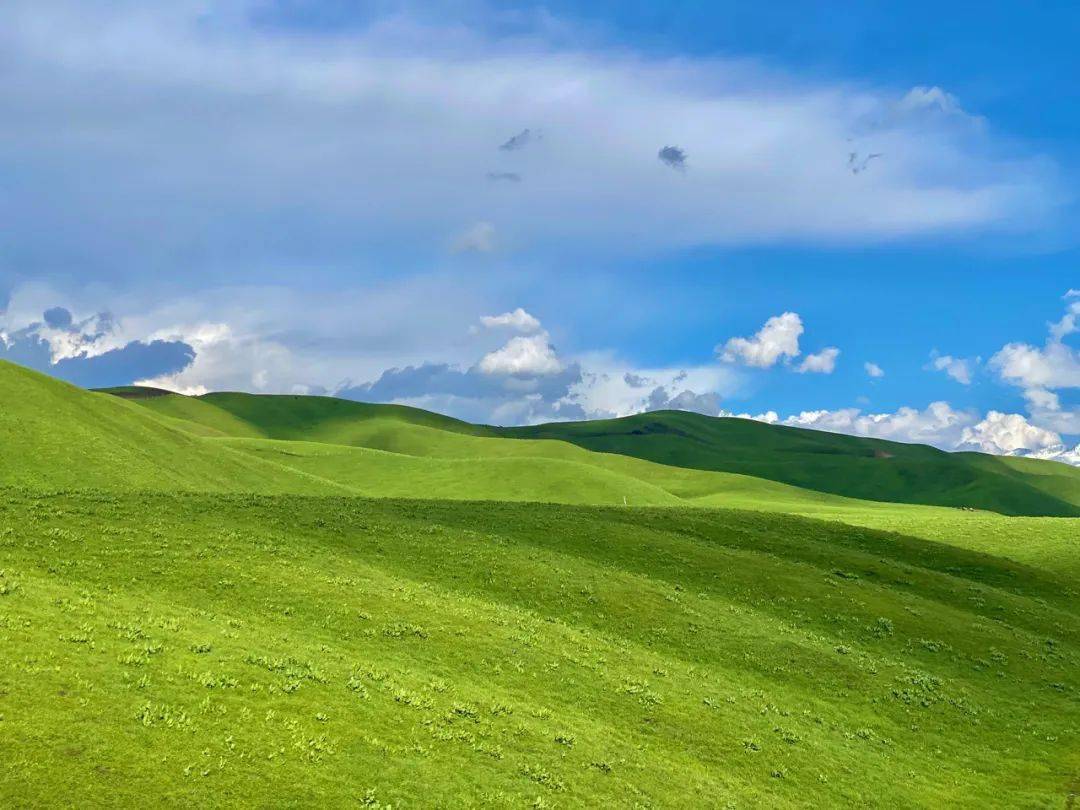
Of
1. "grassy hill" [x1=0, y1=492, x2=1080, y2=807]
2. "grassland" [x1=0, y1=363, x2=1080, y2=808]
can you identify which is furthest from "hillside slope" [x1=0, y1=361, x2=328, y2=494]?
"grassy hill" [x1=0, y1=492, x2=1080, y2=807]

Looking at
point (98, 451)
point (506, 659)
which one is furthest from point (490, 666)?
point (98, 451)

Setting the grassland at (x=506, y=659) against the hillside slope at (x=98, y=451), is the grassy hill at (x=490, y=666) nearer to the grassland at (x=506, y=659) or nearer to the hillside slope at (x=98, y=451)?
the grassland at (x=506, y=659)

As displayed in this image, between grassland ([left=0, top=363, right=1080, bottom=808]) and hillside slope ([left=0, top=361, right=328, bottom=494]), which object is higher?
hillside slope ([left=0, top=361, right=328, bottom=494])

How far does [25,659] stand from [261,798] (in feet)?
30.2

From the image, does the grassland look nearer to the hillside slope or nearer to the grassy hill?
the grassy hill

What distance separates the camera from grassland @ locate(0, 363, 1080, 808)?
24047 mm

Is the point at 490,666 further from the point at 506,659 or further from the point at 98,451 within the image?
the point at 98,451

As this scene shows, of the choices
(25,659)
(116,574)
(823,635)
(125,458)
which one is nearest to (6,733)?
(25,659)

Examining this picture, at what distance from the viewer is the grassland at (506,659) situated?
2405cm

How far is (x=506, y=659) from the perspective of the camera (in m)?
36.3

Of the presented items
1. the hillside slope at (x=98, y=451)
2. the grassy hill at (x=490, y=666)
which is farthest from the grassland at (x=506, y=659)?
the hillside slope at (x=98, y=451)

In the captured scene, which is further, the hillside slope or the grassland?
the hillside slope

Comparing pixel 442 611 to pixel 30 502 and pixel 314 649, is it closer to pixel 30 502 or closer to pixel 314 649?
pixel 314 649

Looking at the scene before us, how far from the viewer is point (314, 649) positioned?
32.7m
